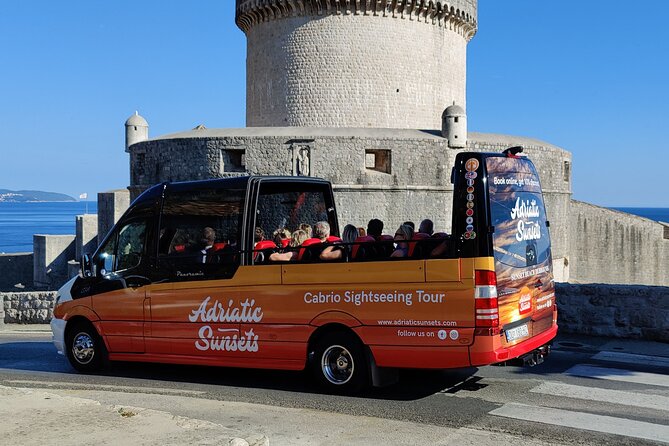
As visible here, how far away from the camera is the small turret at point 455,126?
20.4 m

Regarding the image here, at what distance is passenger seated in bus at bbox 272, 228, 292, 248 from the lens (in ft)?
27.0

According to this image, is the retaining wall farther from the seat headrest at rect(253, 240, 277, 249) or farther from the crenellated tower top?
the crenellated tower top

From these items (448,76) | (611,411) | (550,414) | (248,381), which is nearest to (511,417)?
(550,414)

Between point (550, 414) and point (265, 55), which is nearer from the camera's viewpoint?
point (550, 414)

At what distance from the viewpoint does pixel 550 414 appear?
20.5ft

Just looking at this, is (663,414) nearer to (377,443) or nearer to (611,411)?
(611,411)

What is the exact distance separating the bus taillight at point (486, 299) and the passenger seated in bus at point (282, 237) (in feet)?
8.45

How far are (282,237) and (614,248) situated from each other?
77.2 feet

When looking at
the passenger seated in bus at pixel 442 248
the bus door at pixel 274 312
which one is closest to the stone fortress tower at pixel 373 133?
the bus door at pixel 274 312

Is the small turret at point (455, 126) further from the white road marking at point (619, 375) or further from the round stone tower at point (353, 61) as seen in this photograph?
the white road marking at point (619, 375)

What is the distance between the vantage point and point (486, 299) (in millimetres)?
6406

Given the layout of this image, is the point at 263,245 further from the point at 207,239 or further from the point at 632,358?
the point at 632,358

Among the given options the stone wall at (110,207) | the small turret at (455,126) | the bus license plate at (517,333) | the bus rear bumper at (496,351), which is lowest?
the bus rear bumper at (496,351)

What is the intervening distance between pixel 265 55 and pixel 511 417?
21.6 metres
